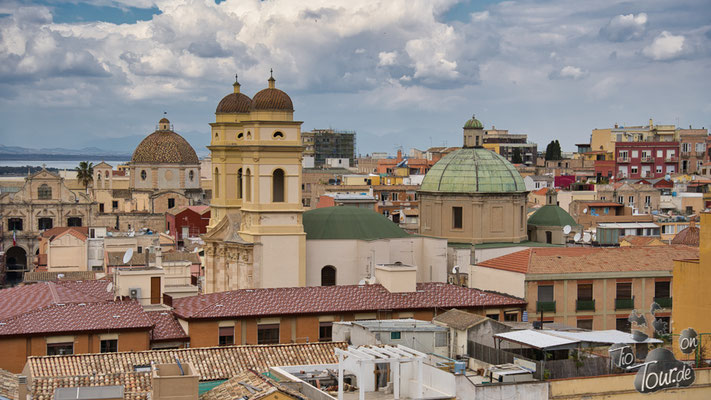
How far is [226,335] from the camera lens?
37594 millimetres

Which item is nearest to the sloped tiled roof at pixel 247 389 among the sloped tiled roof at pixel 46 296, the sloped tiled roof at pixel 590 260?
the sloped tiled roof at pixel 46 296

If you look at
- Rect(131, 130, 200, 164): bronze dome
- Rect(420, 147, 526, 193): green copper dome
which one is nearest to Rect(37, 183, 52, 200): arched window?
Rect(131, 130, 200, 164): bronze dome

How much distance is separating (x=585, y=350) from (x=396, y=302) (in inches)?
514

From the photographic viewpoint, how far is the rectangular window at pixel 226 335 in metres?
37.5

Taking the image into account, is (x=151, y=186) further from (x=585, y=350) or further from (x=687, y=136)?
(x=585, y=350)

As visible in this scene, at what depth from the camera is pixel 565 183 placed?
120688 millimetres

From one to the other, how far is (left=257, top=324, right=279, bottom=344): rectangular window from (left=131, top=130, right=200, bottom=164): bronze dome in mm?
73809

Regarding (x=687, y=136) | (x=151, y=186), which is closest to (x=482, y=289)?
(x=151, y=186)

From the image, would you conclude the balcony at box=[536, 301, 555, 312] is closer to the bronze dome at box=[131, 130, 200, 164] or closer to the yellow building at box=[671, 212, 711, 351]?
the yellow building at box=[671, 212, 711, 351]

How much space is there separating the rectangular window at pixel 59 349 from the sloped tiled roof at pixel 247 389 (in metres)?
9.75

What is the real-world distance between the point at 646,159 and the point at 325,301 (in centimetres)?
9680

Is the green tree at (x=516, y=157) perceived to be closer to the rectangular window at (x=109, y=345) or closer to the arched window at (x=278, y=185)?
the arched window at (x=278, y=185)

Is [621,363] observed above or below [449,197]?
below

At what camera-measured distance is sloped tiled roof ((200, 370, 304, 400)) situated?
23138 mm
